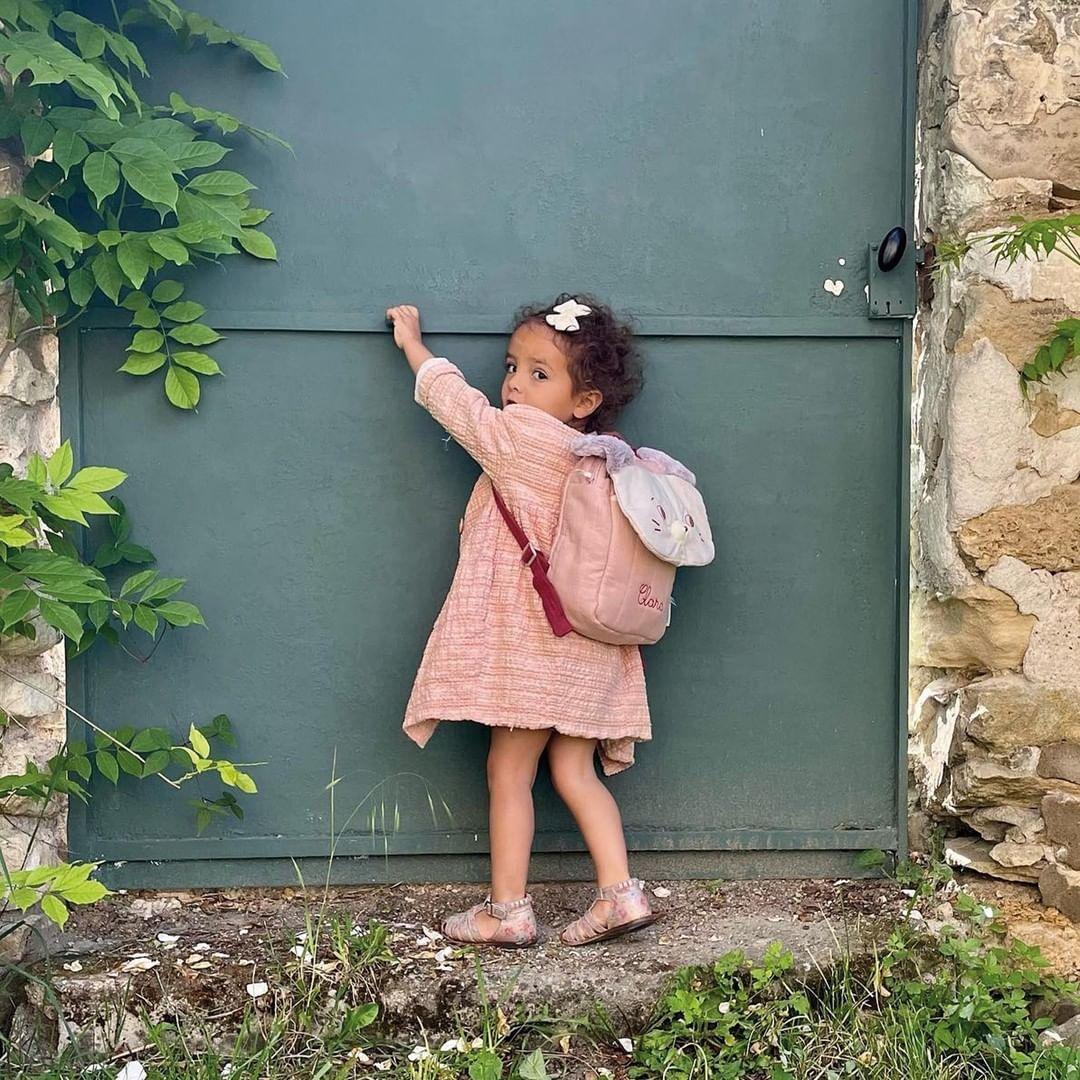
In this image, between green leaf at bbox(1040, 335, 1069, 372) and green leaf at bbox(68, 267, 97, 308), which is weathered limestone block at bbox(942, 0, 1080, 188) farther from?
green leaf at bbox(68, 267, 97, 308)

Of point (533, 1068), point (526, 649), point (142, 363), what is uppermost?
point (142, 363)

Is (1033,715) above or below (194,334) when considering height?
below

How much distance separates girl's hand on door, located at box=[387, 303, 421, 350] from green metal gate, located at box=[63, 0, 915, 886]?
4 cm

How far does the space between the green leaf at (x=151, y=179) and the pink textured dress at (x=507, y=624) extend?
0.57 metres

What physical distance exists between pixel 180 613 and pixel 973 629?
5.15 ft

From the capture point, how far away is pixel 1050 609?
257 cm

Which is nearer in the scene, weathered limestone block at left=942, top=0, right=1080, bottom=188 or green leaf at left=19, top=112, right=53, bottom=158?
green leaf at left=19, top=112, right=53, bottom=158

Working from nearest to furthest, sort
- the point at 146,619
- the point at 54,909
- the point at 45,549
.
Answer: the point at 54,909
the point at 45,549
the point at 146,619

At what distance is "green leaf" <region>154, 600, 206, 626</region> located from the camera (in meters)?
2.52

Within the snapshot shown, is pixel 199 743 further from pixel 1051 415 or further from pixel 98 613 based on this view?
pixel 1051 415

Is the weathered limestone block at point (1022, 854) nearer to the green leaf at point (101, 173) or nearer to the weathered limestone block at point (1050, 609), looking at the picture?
the weathered limestone block at point (1050, 609)

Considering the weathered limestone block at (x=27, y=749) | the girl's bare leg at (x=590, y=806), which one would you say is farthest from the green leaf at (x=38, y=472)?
Answer: the girl's bare leg at (x=590, y=806)

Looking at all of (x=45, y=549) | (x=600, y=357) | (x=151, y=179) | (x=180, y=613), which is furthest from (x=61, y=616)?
(x=600, y=357)

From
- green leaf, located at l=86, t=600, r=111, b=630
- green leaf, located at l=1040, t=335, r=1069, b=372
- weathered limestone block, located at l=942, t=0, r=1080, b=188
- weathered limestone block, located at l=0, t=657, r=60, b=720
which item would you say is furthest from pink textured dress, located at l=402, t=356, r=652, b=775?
weathered limestone block, located at l=942, t=0, r=1080, b=188
